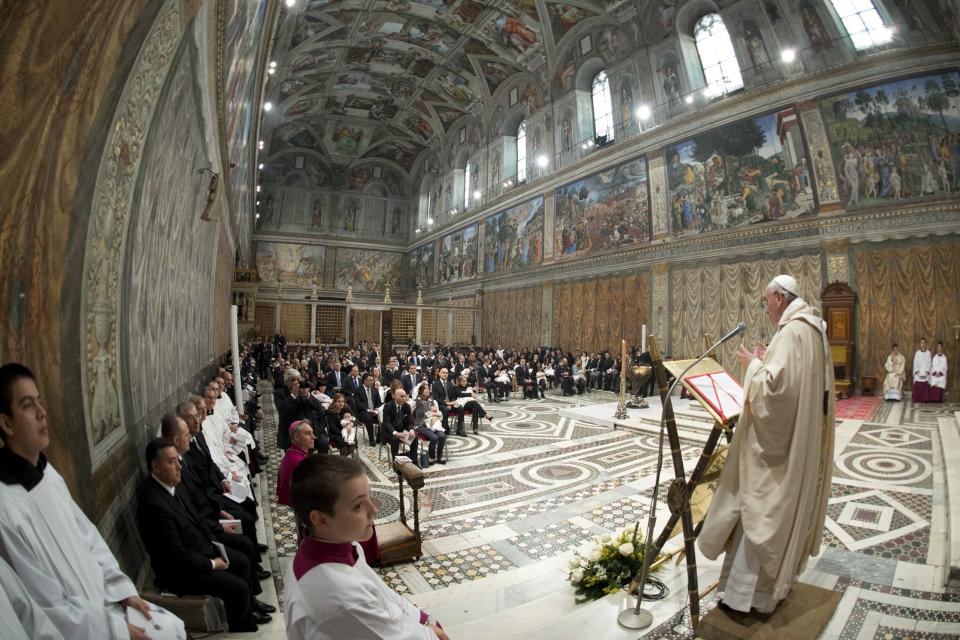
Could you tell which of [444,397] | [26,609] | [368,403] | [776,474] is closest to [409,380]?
[444,397]

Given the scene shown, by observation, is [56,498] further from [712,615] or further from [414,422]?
[414,422]

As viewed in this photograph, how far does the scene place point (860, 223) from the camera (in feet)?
36.4

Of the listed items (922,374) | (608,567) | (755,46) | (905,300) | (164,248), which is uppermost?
(755,46)

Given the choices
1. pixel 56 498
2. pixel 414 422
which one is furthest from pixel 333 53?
pixel 56 498

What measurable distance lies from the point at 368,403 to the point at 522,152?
17.1 m

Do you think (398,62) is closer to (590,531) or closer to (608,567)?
(590,531)

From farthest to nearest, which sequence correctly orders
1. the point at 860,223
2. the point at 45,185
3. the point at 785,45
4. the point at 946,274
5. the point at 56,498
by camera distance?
the point at 785,45 → the point at 860,223 → the point at 946,274 → the point at 45,185 → the point at 56,498

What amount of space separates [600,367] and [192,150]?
1342 centimetres

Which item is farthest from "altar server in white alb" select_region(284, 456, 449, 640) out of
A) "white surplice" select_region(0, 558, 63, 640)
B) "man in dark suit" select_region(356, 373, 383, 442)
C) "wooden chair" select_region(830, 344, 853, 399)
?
"wooden chair" select_region(830, 344, 853, 399)

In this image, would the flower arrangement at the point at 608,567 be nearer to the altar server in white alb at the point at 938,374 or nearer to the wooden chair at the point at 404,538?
the wooden chair at the point at 404,538

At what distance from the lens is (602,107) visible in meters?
17.6

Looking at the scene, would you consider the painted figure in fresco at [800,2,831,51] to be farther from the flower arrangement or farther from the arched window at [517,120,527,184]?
the flower arrangement

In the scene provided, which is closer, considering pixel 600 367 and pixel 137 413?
pixel 137 413

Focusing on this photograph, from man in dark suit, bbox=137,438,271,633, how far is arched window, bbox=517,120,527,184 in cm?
2023
